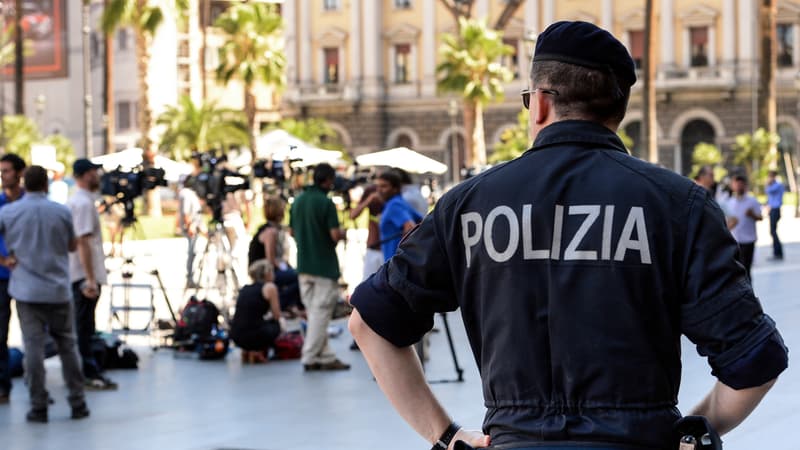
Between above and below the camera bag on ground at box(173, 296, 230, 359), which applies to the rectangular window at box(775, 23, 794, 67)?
above

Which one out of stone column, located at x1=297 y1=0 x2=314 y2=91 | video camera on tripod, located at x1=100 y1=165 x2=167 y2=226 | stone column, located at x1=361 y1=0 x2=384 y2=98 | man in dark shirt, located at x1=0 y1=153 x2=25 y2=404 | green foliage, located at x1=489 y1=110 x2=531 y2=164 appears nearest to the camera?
man in dark shirt, located at x1=0 y1=153 x2=25 y2=404

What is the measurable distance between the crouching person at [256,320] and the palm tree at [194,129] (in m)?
47.8

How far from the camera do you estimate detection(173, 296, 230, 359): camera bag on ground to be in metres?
14.7

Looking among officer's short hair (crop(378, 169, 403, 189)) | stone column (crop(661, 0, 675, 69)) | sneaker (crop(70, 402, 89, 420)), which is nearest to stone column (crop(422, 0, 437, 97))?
stone column (crop(661, 0, 675, 69))

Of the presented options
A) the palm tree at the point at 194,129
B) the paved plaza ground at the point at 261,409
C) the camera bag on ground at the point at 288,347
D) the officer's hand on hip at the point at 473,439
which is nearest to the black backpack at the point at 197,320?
the paved plaza ground at the point at 261,409

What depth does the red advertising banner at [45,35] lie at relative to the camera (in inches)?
Result: 3366

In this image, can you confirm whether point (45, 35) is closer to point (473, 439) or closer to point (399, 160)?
point (399, 160)

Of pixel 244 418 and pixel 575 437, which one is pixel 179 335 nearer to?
pixel 244 418

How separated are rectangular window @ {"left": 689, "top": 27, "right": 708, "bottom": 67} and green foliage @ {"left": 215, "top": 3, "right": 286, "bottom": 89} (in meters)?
22.0

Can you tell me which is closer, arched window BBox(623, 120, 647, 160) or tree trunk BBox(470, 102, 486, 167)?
tree trunk BBox(470, 102, 486, 167)

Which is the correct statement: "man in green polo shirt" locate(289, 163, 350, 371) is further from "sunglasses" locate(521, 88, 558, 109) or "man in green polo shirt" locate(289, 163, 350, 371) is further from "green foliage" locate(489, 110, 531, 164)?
"green foliage" locate(489, 110, 531, 164)

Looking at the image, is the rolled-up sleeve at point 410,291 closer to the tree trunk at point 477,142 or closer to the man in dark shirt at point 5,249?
the man in dark shirt at point 5,249

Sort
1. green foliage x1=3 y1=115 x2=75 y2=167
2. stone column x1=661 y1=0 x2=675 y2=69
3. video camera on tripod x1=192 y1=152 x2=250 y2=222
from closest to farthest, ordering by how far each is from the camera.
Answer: video camera on tripod x1=192 y1=152 x2=250 y2=222 → green foliage x1=3 y1=115 x2=75 y2=167 → stone column x1=661 y1=0 x2=675 y2=69

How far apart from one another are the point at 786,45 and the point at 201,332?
2335 inches
